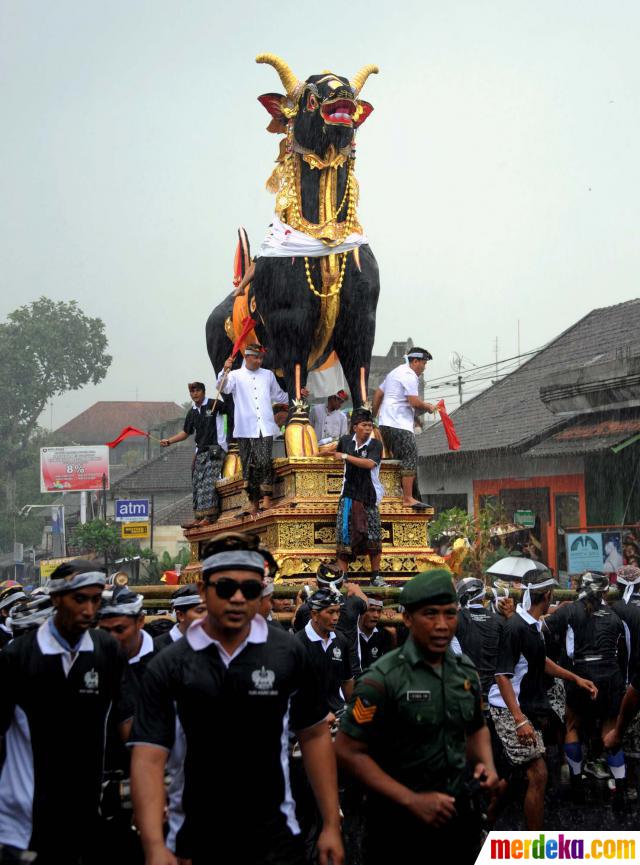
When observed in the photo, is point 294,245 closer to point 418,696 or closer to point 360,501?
point 360,501

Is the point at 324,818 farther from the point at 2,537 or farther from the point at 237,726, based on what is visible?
the point at 2,537

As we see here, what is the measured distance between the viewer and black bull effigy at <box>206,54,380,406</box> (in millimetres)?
11469

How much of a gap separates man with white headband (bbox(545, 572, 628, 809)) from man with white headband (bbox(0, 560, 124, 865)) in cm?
490

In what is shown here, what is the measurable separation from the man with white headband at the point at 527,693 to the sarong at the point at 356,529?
9.24 feet

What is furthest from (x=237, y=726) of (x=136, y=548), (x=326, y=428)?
(x=136, y=548)

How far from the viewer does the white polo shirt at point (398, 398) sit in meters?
11.5

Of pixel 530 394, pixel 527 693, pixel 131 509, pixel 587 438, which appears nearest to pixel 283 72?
pixel 527 693

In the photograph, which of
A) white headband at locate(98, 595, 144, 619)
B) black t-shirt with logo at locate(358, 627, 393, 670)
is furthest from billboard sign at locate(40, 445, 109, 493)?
white headband at locate(98, 595, 144, 619)

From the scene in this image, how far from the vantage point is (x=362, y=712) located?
429 centimetres

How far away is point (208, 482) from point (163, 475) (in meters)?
42.1

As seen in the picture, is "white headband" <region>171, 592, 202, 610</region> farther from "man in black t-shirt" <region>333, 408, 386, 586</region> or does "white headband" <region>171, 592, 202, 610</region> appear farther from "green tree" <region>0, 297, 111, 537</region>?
"green tree" <region>0, 297, 111, 537</region>

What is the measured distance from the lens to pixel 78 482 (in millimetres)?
60344

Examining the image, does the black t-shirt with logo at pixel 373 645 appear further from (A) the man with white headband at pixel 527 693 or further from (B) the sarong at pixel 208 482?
(B) the sarong at pixel 208 482

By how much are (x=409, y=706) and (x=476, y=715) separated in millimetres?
329
